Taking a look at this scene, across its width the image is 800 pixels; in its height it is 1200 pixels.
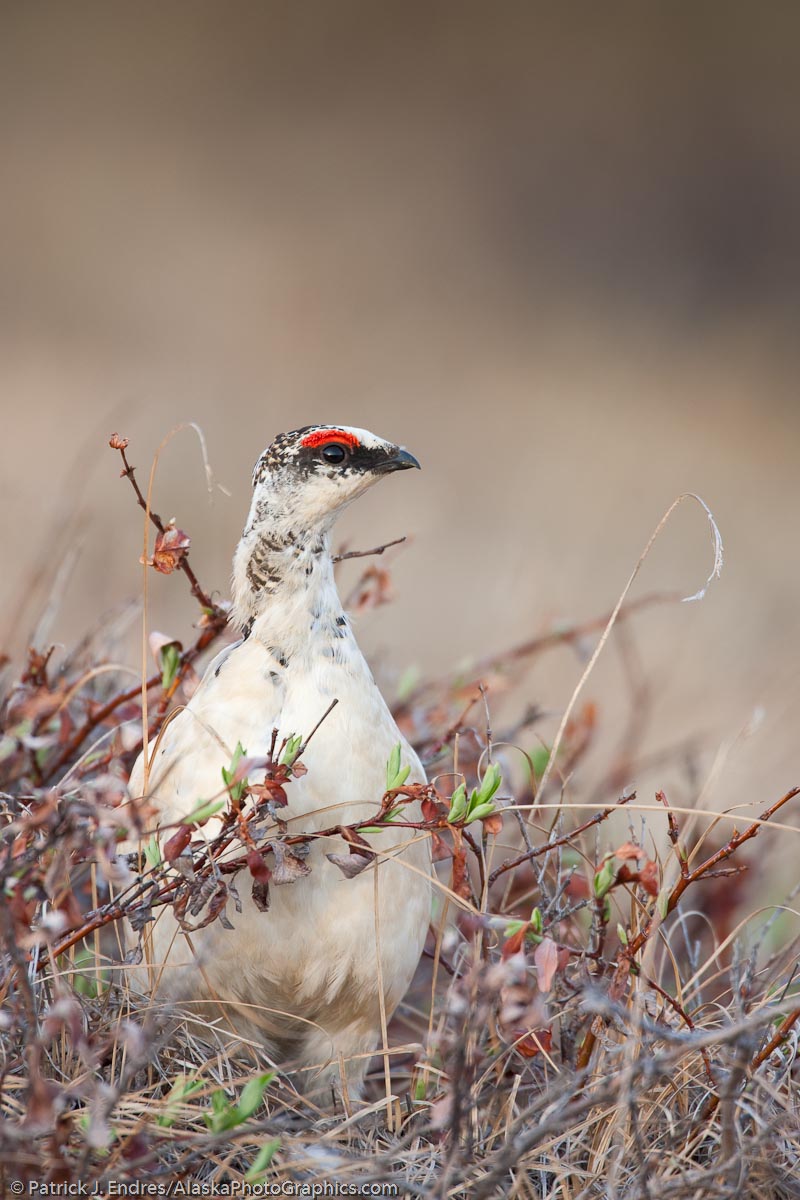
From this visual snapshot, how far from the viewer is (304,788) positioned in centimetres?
263

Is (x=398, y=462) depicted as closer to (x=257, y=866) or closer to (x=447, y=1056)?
(x=257, y=866)

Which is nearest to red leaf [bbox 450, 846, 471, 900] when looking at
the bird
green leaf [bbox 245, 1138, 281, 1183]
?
the bird

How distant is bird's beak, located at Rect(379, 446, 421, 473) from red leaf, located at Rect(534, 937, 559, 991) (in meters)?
1.20

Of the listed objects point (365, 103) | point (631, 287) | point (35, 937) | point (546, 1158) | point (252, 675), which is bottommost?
point (546, 1158)

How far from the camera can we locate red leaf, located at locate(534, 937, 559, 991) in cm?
221

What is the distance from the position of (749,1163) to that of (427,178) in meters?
14.2

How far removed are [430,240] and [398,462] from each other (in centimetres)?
1222

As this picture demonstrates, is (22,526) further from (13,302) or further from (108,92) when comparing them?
(108,92)

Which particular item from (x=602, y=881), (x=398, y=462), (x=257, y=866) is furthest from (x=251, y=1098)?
(x=398, y=462)

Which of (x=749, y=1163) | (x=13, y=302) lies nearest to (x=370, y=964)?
(x=749, y=1163)

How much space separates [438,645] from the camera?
7.21 metres

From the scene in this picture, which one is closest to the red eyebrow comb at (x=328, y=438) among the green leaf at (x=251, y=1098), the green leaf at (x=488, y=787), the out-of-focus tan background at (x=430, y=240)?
the green leaf at (x=488, y=787)

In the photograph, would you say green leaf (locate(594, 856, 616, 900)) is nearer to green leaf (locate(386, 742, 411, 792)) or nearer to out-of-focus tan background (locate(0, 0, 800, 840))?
green leaf (locate(386, 742, 411, 792))

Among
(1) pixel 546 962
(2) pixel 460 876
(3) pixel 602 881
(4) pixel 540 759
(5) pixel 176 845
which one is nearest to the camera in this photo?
(1) pixel 546 962
